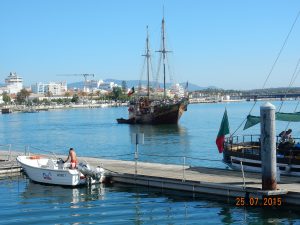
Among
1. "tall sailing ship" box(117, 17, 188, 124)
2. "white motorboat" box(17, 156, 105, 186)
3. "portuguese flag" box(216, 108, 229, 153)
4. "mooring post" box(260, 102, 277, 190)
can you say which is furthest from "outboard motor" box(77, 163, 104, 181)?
"tall sailing ship" box(117, 17, 188, 124)

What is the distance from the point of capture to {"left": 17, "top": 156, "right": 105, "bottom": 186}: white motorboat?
2712 centimetres

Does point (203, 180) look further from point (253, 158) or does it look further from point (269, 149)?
point (269, 149)

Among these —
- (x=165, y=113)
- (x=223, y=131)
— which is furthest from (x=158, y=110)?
(x=223, y=131)

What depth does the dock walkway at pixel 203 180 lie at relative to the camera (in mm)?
21516

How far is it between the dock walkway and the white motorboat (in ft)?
3.28

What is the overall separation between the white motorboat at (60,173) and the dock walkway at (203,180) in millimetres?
1000

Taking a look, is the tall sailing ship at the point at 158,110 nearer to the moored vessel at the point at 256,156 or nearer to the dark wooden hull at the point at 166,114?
the dark wooden hull at the point at 166,114

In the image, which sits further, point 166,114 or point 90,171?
point 166,114

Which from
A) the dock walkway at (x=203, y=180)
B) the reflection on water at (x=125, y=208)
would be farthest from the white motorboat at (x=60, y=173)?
the dock walkway at (x=203, y=180)

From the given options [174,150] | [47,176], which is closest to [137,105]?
[174,150]

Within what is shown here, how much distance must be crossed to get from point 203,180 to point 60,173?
763 cm

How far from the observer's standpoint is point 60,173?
27562 millimetres

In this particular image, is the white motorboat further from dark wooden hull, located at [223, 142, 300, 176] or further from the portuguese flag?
dark wooden hull, located at [223, 142, 300, 176]

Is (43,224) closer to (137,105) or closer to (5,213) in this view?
(5,213)
